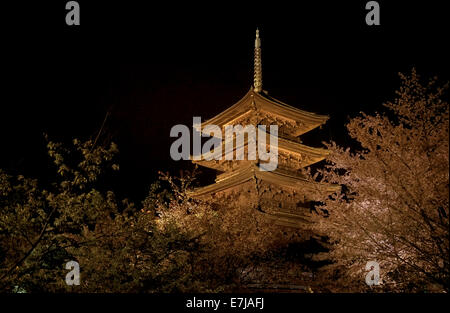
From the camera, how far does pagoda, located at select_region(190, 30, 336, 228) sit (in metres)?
15.9

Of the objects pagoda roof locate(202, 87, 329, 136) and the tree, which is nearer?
the tree

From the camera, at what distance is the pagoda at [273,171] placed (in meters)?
15.9

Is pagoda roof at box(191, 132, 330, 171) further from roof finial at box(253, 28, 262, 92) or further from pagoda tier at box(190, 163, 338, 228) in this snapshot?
roof finial at box(253, 28, 262, 92)

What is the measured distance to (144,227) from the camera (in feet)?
29.0

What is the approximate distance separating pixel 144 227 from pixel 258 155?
869 centimetres

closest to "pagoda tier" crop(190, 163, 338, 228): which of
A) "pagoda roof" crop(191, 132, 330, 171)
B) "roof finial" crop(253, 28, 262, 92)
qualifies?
"pagoda roof" crop(191, 132, 330, 171)

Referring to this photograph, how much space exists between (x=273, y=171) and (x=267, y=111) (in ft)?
9.75

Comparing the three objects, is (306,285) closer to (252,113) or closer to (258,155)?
(258,155)

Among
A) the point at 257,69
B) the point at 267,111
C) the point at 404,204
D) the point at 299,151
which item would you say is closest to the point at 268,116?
the point at 267,111

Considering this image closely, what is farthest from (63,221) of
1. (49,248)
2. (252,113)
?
(252,113)

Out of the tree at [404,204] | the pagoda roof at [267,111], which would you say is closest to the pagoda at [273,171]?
the pagoda roof at [267,111]

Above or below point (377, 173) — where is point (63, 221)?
below

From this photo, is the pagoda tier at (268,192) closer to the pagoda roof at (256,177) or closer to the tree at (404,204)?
the pagoda roof at (256,177)
